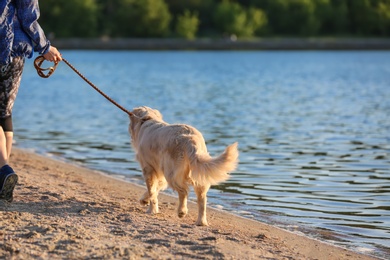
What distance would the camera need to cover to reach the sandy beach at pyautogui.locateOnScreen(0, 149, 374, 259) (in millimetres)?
5575

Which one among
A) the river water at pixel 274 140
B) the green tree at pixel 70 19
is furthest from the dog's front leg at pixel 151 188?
the green tree at pixel 70 19

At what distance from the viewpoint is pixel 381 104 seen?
2297cm

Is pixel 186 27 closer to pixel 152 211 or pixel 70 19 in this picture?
pixel 70 19

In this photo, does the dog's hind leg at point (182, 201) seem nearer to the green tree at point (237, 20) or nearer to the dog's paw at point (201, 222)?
the dog's paw at point (201, 222)

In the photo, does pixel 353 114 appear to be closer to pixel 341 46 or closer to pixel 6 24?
pixel 6 24

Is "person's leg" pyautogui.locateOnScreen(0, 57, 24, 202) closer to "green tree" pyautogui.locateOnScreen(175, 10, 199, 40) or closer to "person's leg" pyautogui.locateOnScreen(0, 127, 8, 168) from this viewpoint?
"person's leg" pyautogui.locateOnScreen(0, 127, 8, 168)

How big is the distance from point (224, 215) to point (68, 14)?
93727mm

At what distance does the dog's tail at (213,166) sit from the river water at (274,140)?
1.42m

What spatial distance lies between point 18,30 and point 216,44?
8237 centimetres

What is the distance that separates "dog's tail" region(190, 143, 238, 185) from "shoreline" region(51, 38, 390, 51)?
82.2 metres

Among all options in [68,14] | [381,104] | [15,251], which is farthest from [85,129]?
[68,14]

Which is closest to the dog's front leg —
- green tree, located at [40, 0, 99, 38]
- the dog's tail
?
the dog's tail

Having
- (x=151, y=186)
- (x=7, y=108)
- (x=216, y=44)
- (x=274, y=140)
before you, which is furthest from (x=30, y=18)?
(x=216, y=44)

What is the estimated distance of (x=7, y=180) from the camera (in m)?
6.72
